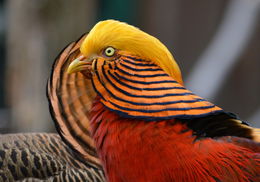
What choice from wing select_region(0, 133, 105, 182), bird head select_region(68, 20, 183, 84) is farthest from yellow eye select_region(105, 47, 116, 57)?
wing select_region(0, 133, 105, 182)

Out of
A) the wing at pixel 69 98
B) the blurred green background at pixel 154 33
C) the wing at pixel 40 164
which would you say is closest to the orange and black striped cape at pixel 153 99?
the wing at pixel 69 98

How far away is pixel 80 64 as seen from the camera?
2.03m

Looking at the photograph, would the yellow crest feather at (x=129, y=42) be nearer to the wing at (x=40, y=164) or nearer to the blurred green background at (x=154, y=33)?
the wing at (x=40, y=164)

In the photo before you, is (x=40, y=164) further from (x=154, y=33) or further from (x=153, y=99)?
(x=154, y=33)

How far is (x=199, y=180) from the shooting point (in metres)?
1.88

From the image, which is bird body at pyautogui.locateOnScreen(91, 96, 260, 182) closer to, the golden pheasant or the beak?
the beak

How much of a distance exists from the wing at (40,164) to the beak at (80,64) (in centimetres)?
82

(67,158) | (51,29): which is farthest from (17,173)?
(51,29)

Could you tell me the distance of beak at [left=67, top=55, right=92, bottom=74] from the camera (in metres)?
2.03

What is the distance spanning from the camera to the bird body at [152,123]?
6.20 feet

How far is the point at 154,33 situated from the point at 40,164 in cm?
393

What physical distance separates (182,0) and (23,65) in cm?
231

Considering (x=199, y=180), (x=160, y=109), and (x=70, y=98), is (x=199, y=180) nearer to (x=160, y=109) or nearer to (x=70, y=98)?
(x=160, y=109)

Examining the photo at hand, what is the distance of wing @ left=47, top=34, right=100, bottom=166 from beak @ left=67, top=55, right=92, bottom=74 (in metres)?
0.19
